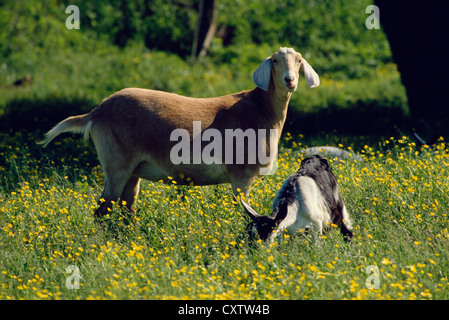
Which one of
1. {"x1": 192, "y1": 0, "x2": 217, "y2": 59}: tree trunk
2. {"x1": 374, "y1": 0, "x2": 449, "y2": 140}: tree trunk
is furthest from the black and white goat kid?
{"x1": 192, "y1": 0, "x2": 217, "y2": 59}: tree trunk

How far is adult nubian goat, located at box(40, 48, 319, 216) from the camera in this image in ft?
23.0

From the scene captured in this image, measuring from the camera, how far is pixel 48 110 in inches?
520

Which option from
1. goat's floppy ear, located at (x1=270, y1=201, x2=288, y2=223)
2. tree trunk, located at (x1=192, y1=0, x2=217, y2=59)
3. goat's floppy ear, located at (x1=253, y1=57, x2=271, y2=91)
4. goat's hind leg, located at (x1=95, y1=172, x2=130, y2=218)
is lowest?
goat's floppy ear, located at (x1=270, y1=201, x2=288, y2=223)

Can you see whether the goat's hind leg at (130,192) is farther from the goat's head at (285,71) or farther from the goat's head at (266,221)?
the goat's head at (266,221)

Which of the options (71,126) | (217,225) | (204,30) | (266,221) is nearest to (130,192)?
(71,126)

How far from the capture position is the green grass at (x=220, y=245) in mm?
5316

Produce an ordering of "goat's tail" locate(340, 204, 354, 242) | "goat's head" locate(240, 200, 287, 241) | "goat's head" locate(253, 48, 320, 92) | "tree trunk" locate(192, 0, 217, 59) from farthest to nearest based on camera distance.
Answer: "tree trunk" locate(192, 0, 217, 59) → "goat's head" locate(253, 48, 320, 92) → "goat's tail" locate(340, 204, 354, 242) → "goat's head" locate(240, 200, 287, 241)

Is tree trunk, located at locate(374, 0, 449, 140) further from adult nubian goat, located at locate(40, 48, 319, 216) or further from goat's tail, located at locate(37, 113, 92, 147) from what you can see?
goat's tail, located at locate(37, 113, 92, 147)

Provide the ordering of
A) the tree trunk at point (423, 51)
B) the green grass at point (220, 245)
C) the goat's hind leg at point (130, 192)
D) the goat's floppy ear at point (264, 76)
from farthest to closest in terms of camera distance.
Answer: the tree trunk at point (423, 51) < the goat's hind leg at point (130, 192) < the goat's floppy ear at point (264, 76) < the green grass at point (220, 245)

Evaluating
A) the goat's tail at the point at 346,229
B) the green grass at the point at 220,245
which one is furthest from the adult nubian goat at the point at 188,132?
the goat's tail at the point at 346,229

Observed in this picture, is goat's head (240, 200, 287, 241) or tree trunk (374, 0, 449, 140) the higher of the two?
tree trunk (374, 0, 449, 140)

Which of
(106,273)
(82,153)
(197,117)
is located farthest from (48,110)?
(106,273)

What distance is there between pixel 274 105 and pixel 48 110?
740 centimetres

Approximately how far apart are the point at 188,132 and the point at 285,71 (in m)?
1.30
